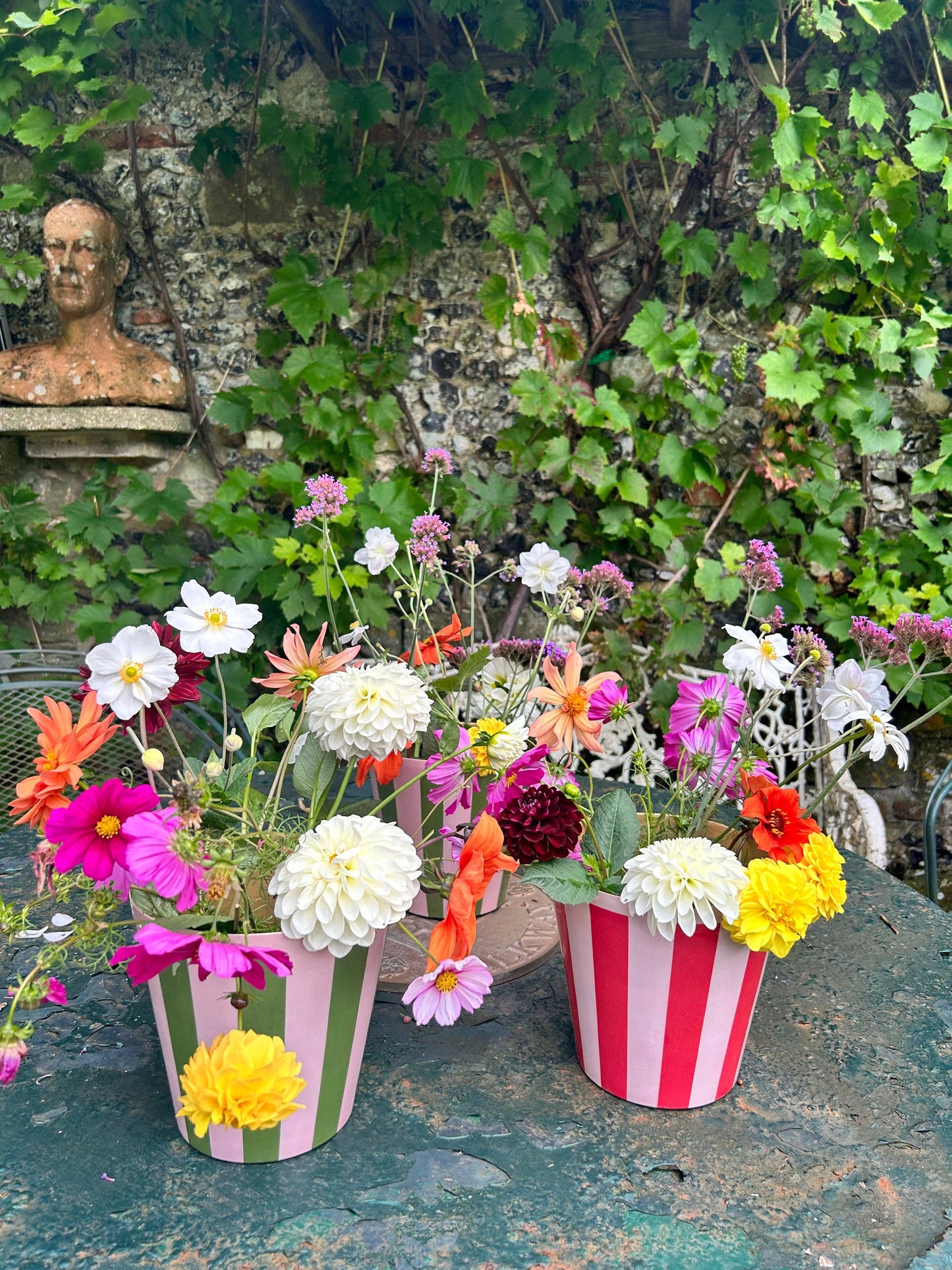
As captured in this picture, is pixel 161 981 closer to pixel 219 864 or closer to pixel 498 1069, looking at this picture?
pixel 219 864

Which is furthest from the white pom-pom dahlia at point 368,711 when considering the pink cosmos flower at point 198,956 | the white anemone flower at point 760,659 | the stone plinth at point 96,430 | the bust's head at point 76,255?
the bust's head at point 76,255

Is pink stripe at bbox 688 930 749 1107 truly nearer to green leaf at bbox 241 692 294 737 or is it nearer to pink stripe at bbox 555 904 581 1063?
pink stripe at bbox 555 904 581 1063

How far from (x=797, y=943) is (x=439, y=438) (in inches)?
69.8

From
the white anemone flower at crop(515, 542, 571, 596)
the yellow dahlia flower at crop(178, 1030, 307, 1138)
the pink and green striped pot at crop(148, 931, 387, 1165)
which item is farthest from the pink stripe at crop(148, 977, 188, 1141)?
the white anemone flower at crop(515, 542, 571, 596)

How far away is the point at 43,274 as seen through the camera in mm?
2637

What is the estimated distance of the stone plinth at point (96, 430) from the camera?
2.45 metres

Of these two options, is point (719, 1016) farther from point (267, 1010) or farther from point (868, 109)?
point (868, 109)

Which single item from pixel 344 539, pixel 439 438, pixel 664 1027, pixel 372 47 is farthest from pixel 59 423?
pixel 664 1027

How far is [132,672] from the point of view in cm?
69

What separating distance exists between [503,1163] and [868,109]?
92.8 inches

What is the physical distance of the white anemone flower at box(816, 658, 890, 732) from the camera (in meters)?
0.79

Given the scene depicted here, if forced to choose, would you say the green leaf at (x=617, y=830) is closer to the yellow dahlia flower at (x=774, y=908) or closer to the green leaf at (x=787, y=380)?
the yellow dahlia flower at (x=774, y=908)

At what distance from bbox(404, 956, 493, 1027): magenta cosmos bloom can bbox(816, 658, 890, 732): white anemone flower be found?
1.21ft

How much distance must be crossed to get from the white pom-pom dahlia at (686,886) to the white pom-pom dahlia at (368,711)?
Answer: 22 cm
